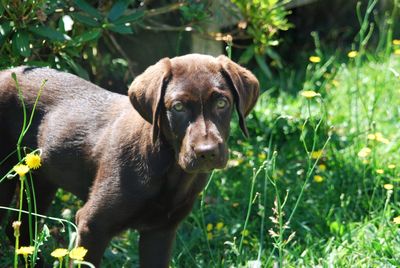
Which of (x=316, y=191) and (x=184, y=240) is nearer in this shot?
(x=184, y=240)

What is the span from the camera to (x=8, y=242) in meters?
4.47

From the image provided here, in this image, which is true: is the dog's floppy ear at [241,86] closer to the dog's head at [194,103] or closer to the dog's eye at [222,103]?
the dog's head at [194,103]

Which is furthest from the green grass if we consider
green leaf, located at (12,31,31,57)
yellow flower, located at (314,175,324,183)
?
green leaf, located at (12,31,31,57)

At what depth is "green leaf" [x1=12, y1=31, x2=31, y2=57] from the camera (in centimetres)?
427

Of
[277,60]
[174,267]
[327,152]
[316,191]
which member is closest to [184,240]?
[174,267]

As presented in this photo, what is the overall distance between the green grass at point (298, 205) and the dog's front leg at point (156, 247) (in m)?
0.19

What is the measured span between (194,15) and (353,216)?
166 centimetres

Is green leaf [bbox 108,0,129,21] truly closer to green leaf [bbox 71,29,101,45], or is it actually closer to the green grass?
green leaf [bbox 71,29,101,45]

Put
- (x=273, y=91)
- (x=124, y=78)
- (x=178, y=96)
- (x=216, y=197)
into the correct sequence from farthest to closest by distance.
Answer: (x=273, y=91) < (x=124, y=78) < (x=216, y=197) < (x=178, y=96)

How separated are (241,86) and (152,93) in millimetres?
410

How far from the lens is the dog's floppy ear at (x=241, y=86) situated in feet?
11.7

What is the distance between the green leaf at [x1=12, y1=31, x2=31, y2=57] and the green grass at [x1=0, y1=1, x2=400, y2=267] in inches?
35.1

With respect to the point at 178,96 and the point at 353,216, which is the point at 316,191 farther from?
the point at 178,96

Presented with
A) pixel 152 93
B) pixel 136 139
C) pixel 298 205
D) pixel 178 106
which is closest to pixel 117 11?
pixel 136 139
